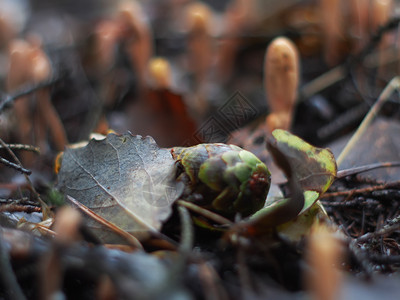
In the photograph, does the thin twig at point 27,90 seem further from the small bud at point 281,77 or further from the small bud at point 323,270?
the small bud at point 323,270

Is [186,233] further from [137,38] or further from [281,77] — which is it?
[137,38]

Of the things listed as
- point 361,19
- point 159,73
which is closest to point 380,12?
point 361,19

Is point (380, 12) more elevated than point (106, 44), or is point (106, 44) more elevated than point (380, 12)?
point (380, 12)

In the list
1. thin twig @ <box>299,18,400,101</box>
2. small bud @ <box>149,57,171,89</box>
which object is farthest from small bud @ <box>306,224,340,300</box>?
thin twig @ <box>299,18,400,101</box>

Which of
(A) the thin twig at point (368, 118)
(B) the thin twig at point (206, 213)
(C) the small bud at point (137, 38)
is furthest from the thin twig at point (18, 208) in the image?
(C) the small bud at point (137, 38)

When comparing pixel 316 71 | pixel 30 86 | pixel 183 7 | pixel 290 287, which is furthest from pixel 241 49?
pixel 290 287

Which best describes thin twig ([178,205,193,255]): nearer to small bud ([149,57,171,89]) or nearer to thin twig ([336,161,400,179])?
thin twig ([336,161,400,179])
